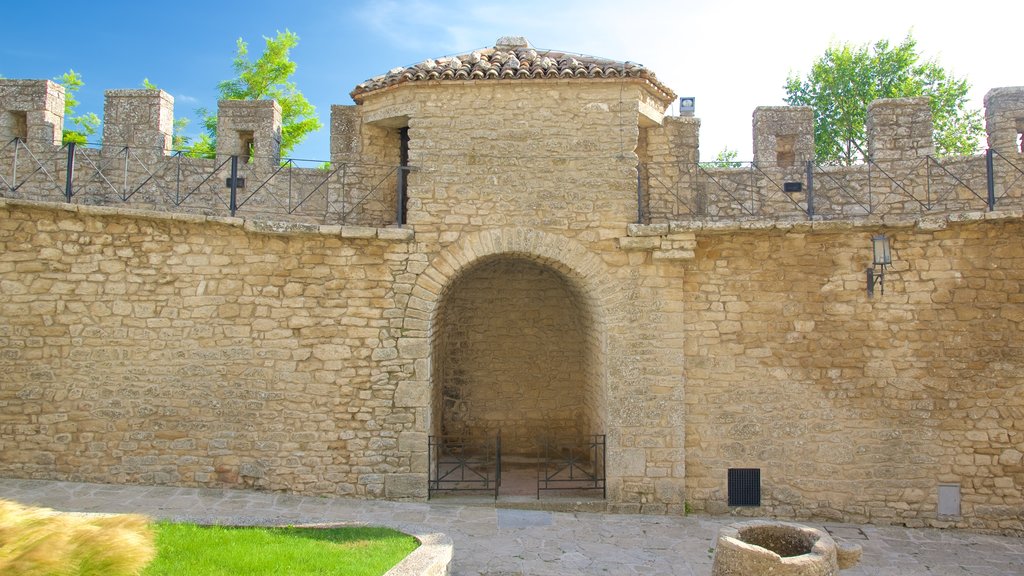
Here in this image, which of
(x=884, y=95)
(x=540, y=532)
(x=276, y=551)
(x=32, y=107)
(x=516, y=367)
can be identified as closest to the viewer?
(x=276, y=551)

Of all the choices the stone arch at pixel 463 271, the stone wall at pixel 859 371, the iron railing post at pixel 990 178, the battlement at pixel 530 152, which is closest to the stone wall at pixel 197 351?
the stone arch at pixel 463 271

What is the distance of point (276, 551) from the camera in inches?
235

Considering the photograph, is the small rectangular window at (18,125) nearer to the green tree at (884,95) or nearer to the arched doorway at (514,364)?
the arched doorway at (514,364)

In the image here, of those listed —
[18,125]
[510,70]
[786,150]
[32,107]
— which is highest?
[510,70]

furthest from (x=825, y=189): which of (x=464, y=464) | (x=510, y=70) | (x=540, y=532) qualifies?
(x=464, y=464)

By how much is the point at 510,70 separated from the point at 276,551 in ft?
20.5

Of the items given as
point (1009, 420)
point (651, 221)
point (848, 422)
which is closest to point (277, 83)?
point (651, 221)

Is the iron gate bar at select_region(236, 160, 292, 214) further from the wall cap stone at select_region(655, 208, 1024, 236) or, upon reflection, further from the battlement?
the wall cap stone at select_region(655, 208, 1024, 236)

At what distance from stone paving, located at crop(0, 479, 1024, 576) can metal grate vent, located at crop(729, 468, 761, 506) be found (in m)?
0.34

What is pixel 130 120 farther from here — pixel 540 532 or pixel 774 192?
pixel 774 192

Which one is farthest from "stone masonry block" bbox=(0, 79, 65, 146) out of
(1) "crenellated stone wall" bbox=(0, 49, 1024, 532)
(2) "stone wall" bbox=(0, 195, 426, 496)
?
(2) "stone wall" bbox=(0, 195, 426, 496)

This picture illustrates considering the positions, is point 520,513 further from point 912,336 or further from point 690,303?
point 912,336

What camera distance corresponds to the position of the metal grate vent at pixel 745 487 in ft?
28.3

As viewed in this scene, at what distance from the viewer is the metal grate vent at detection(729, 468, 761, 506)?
862 centimetres
